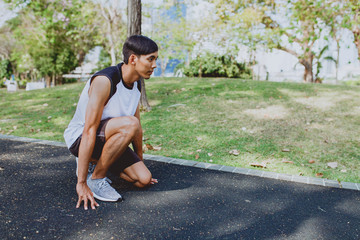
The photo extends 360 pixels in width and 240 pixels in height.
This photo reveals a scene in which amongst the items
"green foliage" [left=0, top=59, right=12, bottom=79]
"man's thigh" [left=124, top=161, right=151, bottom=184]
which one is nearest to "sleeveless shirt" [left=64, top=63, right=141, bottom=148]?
"man's thigh" [left=124, top=161, right=151, bottom=184]

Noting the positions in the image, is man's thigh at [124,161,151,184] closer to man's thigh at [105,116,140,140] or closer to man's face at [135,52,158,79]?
man's thigh at [105,116,140,140]

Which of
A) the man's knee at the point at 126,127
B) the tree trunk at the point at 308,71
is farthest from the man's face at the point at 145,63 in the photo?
the tree trunk at the point at 308,71

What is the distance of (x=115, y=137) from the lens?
2820mm

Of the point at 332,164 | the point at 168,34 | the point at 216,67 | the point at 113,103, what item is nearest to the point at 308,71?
the point at 216,67

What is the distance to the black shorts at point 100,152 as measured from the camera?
2861 millimetres

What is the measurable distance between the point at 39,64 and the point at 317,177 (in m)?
24.7

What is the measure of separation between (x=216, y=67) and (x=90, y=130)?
11.2 metres

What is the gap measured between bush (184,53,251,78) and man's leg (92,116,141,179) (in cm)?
1078

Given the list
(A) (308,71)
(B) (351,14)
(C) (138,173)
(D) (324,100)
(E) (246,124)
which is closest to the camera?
(C) (138,173)

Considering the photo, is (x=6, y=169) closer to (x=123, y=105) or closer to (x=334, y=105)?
(x=123, y=105)

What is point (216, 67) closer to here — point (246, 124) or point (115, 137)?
point (246, 124)

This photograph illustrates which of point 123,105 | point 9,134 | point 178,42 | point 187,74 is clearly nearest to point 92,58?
point 178,42

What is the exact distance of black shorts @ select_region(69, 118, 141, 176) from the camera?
2.86 metres

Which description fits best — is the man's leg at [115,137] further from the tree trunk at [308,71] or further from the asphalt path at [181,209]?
the tree trunk at [308,71]
